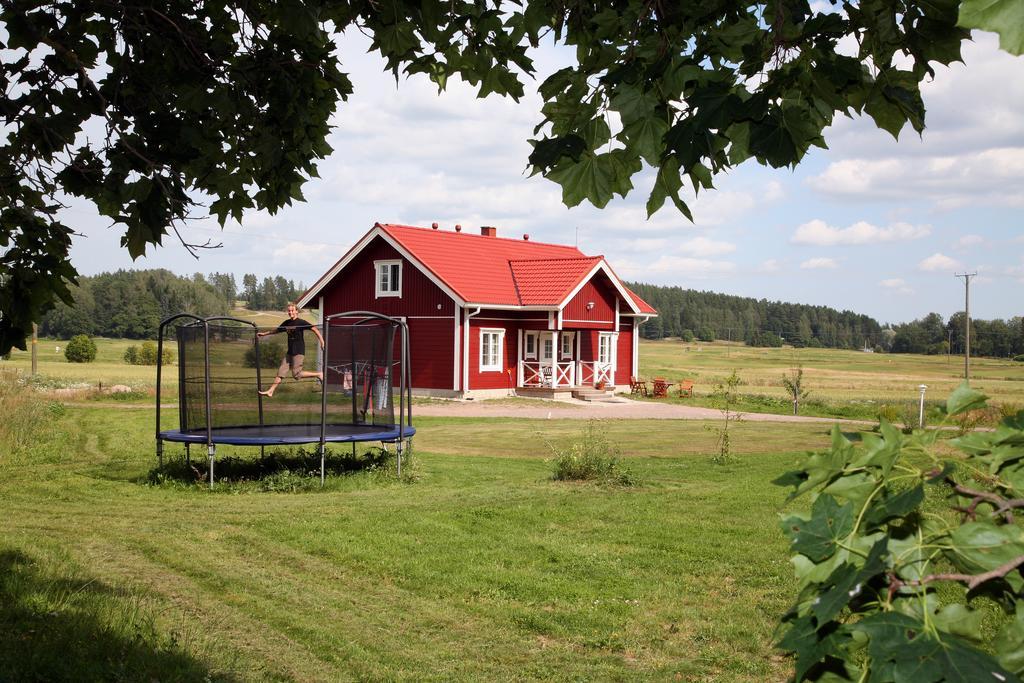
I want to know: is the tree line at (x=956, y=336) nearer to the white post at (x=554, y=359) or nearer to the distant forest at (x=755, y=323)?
the distant forest at (x=755, y=323)

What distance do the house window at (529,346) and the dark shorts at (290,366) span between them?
21.1 m

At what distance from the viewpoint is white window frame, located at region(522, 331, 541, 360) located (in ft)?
115

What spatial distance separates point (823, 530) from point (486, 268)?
34587 mm

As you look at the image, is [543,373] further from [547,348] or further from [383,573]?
[383,573]

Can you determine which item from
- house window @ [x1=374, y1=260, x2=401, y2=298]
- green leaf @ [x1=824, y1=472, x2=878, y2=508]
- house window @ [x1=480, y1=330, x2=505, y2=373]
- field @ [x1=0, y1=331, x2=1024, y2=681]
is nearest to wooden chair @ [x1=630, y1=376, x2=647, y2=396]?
house window @ [x1=480, y1=330, x2=505, y2=373]

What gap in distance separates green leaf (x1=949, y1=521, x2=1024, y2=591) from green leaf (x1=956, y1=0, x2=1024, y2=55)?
71 centimetres

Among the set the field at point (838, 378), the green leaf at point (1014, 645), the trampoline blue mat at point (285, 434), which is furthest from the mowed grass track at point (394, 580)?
the green leaf at point (1014, 645)

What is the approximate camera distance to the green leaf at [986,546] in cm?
140

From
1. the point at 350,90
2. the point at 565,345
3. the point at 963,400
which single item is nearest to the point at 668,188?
the point at 963,400

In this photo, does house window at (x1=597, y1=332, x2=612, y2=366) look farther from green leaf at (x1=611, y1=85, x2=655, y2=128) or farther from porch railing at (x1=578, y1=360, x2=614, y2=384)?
→ green leaf at (x1=611, y1=85, x2=655, y2=128)

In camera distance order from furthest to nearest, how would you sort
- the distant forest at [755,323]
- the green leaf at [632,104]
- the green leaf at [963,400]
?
the distant forest at [755,323], the green leaf at [632,104], the green leaf at [963,400]

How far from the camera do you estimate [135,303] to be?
99375mm

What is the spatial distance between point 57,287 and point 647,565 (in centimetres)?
504

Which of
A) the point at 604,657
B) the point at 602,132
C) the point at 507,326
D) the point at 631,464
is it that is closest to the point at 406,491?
the point at 631,464
